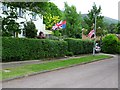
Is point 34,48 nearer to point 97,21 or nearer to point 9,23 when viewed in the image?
point 9,23

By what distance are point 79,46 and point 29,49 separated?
12711 millimetres

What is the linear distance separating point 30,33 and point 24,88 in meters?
27.8

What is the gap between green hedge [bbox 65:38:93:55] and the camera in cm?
3464

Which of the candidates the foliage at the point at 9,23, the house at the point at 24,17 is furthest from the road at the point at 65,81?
the house at the point at 24,17

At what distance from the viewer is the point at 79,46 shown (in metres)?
37.2

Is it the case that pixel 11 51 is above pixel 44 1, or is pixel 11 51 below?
below

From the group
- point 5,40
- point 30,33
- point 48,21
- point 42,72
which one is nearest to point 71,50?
point 30,33

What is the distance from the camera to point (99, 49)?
4712cm

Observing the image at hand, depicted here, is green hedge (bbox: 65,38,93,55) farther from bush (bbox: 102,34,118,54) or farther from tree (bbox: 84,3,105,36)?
tree (bbox: 84,3,105,36)

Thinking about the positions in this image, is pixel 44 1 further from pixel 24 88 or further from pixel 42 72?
pixel 24 88

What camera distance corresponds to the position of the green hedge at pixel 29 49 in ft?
74.1

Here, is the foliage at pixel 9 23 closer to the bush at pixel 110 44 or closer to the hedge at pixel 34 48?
the hedge at pixel 34 48

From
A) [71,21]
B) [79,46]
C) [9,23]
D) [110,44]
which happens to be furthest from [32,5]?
[71,21]

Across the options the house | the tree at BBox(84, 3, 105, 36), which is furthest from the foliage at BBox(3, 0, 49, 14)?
the tree at BBox(84, 3, 105, 36)
